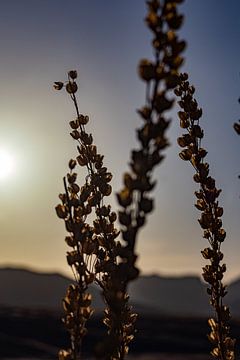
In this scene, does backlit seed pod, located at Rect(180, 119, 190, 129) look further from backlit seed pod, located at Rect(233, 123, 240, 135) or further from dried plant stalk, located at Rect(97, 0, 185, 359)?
dried plant stalk, located at Rect(97, 0, 185, 359)

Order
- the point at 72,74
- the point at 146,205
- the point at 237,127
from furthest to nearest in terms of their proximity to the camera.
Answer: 1. the point at 72,74
2. the point at 237,127
3. the point at 146,205

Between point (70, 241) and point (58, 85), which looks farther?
point (58, 85)

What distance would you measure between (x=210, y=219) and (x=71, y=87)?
155cm

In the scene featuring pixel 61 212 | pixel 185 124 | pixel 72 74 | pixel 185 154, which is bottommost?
pixel 61 212

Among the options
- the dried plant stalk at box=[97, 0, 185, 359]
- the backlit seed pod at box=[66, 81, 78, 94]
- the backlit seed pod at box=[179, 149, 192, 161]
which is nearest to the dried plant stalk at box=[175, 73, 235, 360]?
the backlit seed pod at box=[179, 149, 192, 161]

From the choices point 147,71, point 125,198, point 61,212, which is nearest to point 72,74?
point 61,212

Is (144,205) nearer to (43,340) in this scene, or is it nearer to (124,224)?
(124,224)

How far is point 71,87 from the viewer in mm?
4285

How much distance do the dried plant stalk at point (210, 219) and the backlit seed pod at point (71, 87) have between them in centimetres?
85

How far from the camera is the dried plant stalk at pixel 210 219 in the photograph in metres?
3.84

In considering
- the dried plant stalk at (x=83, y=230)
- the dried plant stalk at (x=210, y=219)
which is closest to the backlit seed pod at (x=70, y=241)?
the dried plant stalk at (x=83, y=230)

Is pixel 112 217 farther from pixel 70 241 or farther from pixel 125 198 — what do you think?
pixel 125 198

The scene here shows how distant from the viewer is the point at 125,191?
2.00 metres

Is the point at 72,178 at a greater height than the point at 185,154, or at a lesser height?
lesser
